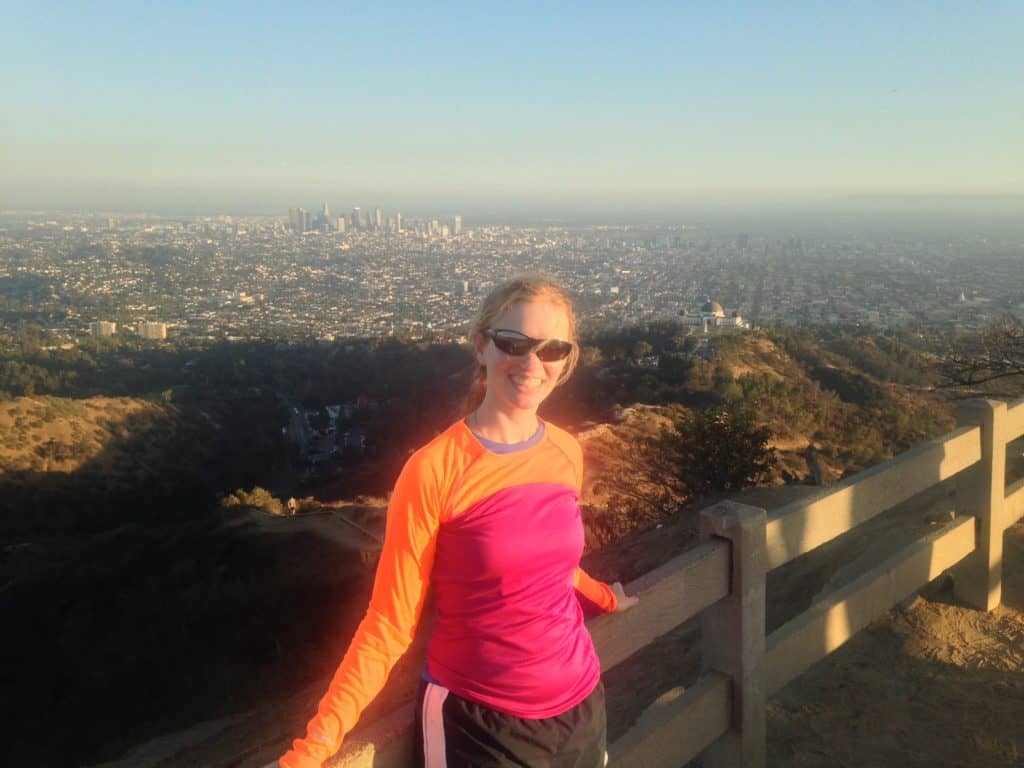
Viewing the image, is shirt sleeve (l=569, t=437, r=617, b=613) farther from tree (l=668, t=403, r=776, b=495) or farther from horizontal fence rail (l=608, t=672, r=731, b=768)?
tree (l=668, t=403, r=776, b=495)

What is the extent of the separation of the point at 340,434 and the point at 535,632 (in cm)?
3466

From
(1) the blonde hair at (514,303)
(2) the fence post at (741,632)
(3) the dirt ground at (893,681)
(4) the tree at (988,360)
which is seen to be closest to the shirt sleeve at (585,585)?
(1) the blonde hair at (514,303)

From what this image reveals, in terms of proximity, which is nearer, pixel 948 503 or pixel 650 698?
pixel 650 698

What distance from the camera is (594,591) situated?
198cm

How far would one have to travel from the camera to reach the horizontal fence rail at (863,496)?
106 inches

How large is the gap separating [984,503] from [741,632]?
86.7 inches

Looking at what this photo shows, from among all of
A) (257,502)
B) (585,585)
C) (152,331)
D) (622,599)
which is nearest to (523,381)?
(585,585)

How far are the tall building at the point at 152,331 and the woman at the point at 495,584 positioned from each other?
58117 mm

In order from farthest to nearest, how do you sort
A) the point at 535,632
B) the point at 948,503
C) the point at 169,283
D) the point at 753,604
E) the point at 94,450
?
1. the point at 169,283
2. the point at 94,450
3. the point at 948,503
4. the point at 753,604
5. the point at 535,632

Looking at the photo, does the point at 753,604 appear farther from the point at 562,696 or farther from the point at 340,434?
the point at 340,434

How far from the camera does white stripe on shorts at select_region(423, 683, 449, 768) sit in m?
1.57

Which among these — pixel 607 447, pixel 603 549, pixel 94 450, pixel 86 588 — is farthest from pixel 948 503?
pixel 94 450

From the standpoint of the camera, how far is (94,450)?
27109 mm

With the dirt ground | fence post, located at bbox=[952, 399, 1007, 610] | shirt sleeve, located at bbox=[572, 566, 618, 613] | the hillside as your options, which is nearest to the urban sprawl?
shirt sleeve, located at bbox=[572, 566, 618, 613]
